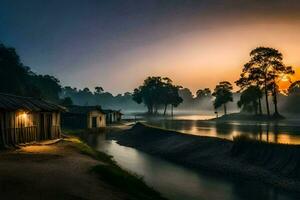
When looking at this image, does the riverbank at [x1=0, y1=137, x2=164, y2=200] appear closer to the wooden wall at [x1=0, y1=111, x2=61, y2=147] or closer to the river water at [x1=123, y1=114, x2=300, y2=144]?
the wooden wall at [x1=0, y1=111, x2=61, y2=147]

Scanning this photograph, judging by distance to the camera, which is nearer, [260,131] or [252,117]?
[260,131]

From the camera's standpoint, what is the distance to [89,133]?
2534 inches

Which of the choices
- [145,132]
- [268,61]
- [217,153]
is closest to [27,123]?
[217,153]

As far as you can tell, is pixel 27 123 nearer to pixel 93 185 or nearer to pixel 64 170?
pixel 64 170

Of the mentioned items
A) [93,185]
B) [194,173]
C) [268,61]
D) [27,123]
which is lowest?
[194,173]

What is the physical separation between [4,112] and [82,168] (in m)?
12.4

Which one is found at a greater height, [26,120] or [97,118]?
[26,120]

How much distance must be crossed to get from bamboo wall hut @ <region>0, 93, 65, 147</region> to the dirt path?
7922 millimetres

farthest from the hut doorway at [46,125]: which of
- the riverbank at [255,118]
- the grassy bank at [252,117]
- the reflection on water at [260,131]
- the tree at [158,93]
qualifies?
the tree at [158,93]

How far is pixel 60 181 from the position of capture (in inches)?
644

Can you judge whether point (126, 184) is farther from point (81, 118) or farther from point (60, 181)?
Answer: point (81, 118)

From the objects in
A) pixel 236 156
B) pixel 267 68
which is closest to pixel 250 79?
pixel 267 68

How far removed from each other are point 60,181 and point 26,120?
57.3 feet

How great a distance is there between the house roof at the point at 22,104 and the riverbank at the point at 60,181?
727 centimetres
